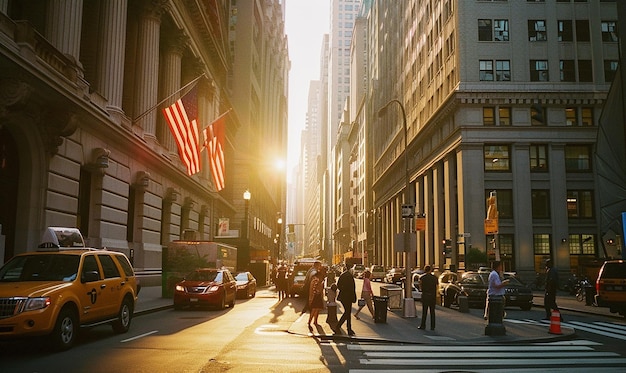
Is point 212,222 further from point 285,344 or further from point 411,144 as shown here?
point 285,344

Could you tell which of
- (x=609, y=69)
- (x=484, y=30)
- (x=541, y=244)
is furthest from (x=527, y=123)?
(x=541, y=244)

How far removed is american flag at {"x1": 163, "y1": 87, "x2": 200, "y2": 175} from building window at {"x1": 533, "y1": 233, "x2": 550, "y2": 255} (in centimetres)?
3174

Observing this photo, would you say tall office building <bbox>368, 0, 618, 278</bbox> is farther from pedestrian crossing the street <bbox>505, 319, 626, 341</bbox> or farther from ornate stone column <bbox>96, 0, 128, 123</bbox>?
ornate stone column <bbox>96, 0, 128, 123</bbox>

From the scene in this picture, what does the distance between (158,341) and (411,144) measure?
5794 cm

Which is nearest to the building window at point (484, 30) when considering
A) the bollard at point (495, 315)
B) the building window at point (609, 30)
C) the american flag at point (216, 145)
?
the building window at point (609, 30)

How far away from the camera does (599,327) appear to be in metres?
18.4

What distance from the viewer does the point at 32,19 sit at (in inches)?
916

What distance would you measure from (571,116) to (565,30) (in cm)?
835

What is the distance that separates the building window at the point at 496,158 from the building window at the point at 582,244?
8584 millimetres

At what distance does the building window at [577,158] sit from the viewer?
162 feet

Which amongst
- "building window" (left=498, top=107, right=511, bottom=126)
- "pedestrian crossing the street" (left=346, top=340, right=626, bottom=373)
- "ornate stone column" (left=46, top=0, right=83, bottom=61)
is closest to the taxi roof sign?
"pedestrian crossing the street" (left=346, top=340, right=626, bottom=373)

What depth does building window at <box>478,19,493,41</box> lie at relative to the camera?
164 feet

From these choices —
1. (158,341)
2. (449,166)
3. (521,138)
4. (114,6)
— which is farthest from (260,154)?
(158,341)

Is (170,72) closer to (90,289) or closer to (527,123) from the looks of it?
(90,289)
